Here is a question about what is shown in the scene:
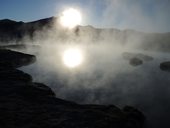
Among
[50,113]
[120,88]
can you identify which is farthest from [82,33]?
[50,113]

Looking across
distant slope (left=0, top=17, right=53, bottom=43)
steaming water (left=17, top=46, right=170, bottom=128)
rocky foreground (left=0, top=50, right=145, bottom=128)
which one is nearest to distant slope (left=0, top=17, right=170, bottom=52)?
distant slope (left=0, top=17, right=53, bottom=43)

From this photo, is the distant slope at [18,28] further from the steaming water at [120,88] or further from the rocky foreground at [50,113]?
the rocky foreground at [50,113]

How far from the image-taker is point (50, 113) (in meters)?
22.0

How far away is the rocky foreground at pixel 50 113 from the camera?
1998 cm

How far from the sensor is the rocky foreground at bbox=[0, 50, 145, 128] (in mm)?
19984

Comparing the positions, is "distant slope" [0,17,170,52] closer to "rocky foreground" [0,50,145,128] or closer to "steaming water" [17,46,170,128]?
"steaming water" [17,46,170,128]

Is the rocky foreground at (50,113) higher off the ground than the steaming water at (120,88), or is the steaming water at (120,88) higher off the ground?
the steaming water at (120,88)

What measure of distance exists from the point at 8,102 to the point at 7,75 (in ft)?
40.5

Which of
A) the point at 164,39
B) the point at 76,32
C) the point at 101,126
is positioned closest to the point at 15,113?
the point at 101,126

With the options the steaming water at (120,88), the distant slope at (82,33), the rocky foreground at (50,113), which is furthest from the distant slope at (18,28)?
the rocky foreground at (50,113)

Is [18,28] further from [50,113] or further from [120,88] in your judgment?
[50,113]

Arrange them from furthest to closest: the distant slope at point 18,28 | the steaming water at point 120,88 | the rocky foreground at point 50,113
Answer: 1. the distant slope at point 18,28
2. the steaming water at point 120,88
3. the rocky foreground at point 50,113

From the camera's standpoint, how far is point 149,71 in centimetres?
5278

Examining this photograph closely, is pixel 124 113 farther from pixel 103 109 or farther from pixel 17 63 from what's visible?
pixel 17 63
